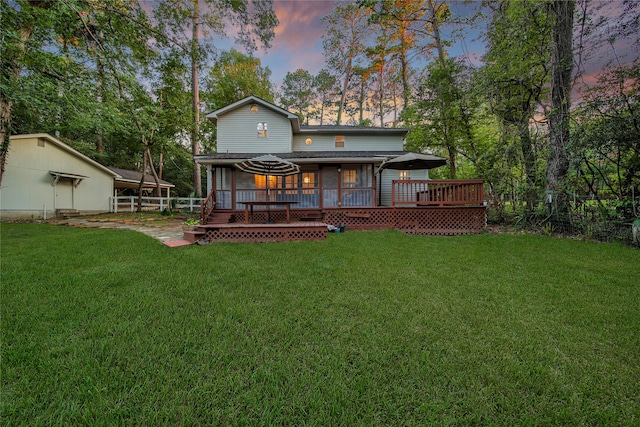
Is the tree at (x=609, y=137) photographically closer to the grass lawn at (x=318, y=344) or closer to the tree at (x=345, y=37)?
the grass lawn at (x=318, y=344)

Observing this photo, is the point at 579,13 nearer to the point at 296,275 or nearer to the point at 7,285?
the point at 296,275

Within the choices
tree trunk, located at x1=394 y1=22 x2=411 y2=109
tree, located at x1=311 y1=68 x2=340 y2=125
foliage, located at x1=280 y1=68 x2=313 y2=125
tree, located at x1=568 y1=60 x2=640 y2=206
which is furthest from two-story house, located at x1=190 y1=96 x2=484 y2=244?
foliage, located at x1=280 y1=68 x2=313 y2=125

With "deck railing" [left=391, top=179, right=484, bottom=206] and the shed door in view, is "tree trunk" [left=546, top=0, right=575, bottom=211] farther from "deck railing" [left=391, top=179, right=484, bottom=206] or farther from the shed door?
the shed door

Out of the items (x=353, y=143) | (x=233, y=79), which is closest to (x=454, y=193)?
(x=353, y=143)

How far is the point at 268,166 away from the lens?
7.55 metres

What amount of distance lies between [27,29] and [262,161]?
26.9 feet

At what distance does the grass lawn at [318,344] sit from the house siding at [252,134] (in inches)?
327

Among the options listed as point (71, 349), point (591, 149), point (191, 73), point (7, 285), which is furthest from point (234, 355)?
point (191, 73)

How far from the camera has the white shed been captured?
448 inches

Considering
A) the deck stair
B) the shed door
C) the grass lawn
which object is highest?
the shed door

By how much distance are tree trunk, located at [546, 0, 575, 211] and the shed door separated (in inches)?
861

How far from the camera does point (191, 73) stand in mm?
15523

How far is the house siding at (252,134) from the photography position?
1131 cm

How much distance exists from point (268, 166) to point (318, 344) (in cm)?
634
